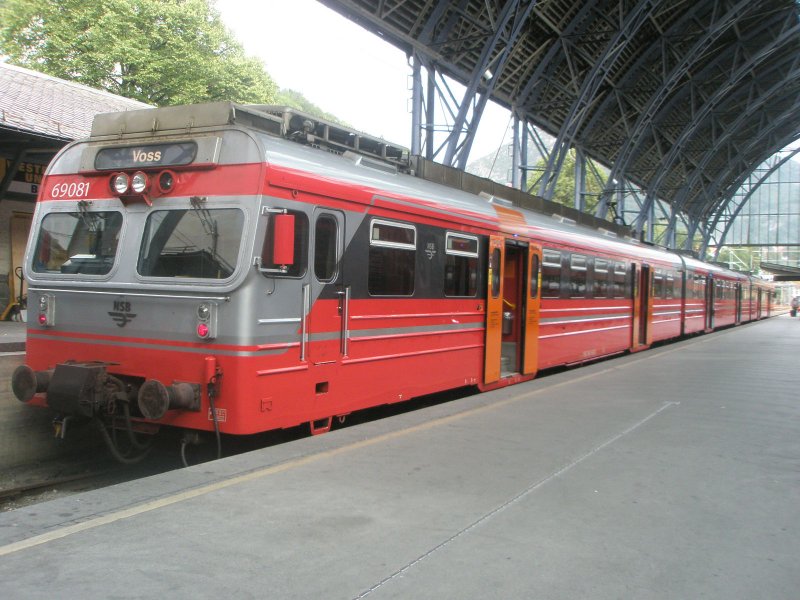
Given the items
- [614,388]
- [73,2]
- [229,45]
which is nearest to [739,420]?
[614,388]

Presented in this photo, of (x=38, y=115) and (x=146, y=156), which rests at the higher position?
(x=38, y=115)

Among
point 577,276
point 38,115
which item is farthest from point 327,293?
point 38,115

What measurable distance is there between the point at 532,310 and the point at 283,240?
21.4ft

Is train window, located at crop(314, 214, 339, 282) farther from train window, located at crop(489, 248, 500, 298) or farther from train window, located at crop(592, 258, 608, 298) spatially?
train window, located at crop(592, 258, 608, 298)

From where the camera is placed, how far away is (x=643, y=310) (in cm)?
1841

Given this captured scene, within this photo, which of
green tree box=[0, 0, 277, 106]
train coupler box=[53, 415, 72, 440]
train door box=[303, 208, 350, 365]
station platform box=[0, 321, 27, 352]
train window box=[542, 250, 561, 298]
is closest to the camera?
train coupler box=[53, 415, 72, 440]

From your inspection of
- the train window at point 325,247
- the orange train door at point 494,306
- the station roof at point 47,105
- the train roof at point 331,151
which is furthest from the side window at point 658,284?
the station roof at point 47,105

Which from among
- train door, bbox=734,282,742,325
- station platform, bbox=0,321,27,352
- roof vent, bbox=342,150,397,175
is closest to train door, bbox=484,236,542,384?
roof vent, bbox=342,150,397,175

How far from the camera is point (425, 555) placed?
12.9 feet

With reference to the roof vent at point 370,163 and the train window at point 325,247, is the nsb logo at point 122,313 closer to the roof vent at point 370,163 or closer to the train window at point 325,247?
the train window at point 325,247

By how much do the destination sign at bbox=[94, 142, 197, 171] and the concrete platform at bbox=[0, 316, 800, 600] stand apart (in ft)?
9.20

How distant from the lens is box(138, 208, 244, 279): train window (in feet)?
19.4

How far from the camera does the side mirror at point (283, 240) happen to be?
5867 millimetres

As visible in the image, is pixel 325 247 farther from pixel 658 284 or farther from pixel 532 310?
pixel 658 284
